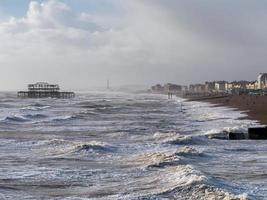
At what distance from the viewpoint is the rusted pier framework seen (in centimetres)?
16162

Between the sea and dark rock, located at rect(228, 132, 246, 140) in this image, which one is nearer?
the sea

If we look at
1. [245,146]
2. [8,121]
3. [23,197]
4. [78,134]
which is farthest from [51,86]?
[23,197]

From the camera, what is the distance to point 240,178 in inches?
730

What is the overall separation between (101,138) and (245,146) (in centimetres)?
952

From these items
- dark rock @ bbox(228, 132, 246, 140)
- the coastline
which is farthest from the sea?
the coastline

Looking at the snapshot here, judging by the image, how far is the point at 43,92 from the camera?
6501 inches

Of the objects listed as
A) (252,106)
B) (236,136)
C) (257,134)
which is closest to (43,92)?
(252,106)

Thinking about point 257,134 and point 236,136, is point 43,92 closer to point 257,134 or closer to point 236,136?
point 236,136

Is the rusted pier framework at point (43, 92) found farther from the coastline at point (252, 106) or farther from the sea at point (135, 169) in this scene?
the sea at point (135, 169)

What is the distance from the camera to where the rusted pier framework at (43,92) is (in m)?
162

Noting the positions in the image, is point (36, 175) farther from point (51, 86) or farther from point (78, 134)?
point (51, 86)

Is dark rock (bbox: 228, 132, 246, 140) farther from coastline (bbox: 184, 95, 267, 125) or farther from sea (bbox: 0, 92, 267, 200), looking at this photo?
coastline (bbox: 184, 95, 267, 125)

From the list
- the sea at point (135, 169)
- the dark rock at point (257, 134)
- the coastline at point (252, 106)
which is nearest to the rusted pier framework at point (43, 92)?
the coastline at point (252, 106)

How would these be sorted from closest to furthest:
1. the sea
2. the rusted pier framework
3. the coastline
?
the sea < the coastline < the rusted pier framework
